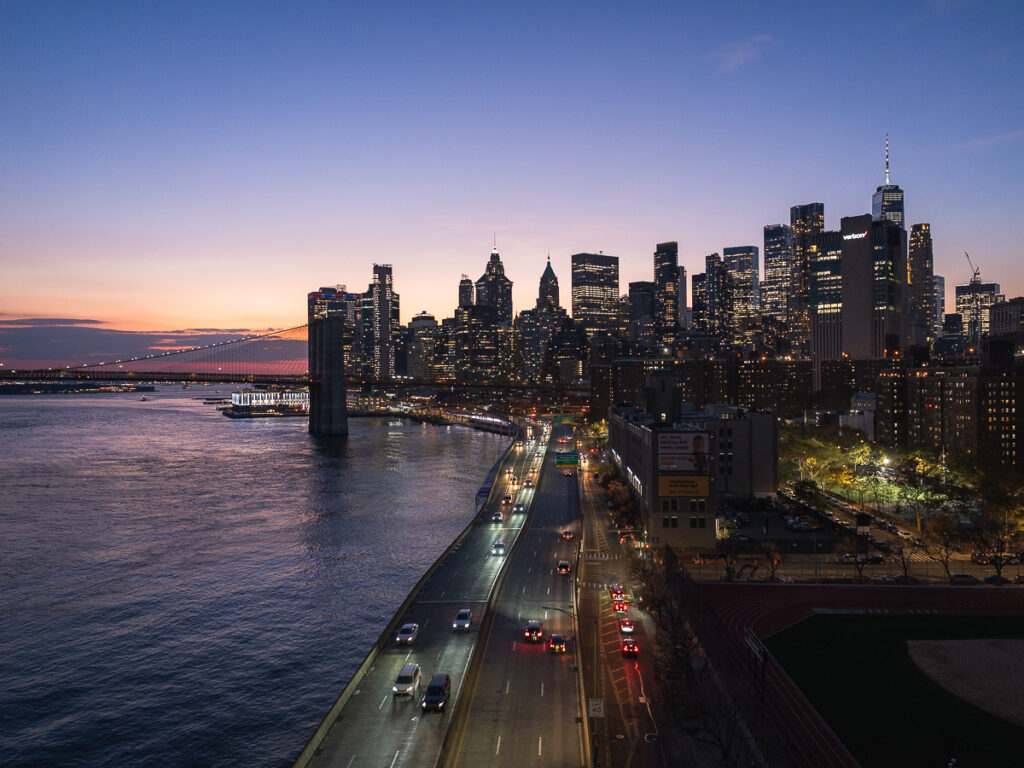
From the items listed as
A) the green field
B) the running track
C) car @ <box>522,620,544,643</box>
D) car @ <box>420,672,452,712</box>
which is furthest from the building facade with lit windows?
car @ <box>420,672,452,712</box>

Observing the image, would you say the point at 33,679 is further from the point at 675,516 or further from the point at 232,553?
the point at 675,516

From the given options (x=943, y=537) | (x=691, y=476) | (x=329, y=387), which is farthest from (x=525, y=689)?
(x=329, y=387)

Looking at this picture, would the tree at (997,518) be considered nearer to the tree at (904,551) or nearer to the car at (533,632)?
the tree at (904,551)

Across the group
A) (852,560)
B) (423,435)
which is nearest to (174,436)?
(423,435)

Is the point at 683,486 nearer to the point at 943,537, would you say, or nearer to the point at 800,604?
the point at 800,604

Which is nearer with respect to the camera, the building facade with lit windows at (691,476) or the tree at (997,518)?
the tree at (997,518)

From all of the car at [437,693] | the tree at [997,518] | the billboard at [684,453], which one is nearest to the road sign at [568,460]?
the billboard at [684,453]
